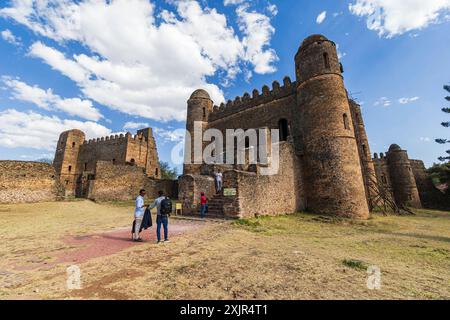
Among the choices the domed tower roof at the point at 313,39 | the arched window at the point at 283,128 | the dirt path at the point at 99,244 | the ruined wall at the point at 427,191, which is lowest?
the dirt path at the point at 99,244

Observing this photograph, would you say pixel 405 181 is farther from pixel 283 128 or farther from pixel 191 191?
pixel 191 191

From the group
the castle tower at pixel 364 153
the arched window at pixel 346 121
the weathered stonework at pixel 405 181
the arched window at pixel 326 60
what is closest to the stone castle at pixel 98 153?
the arched window at pixel 326 60

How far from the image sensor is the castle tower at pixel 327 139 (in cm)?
1236

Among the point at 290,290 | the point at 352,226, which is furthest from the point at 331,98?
the point at 290,290

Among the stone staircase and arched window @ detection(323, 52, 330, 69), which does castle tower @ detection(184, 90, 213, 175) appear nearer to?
the stone staircase

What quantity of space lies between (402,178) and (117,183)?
105 ft

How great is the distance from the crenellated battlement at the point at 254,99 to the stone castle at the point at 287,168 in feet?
0.29

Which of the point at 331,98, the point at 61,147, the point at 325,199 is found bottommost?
the point at 325,199

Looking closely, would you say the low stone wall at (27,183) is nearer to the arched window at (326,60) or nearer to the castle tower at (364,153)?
the arched window at (326,60)

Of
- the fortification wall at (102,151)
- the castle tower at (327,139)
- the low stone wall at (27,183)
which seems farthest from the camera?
the fortification wall at (102,151)

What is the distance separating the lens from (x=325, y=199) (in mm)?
12609

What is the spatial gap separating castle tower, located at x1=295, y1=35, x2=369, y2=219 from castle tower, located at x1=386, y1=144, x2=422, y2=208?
640 inches

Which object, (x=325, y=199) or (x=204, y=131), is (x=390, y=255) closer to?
(x=325, y=199)
